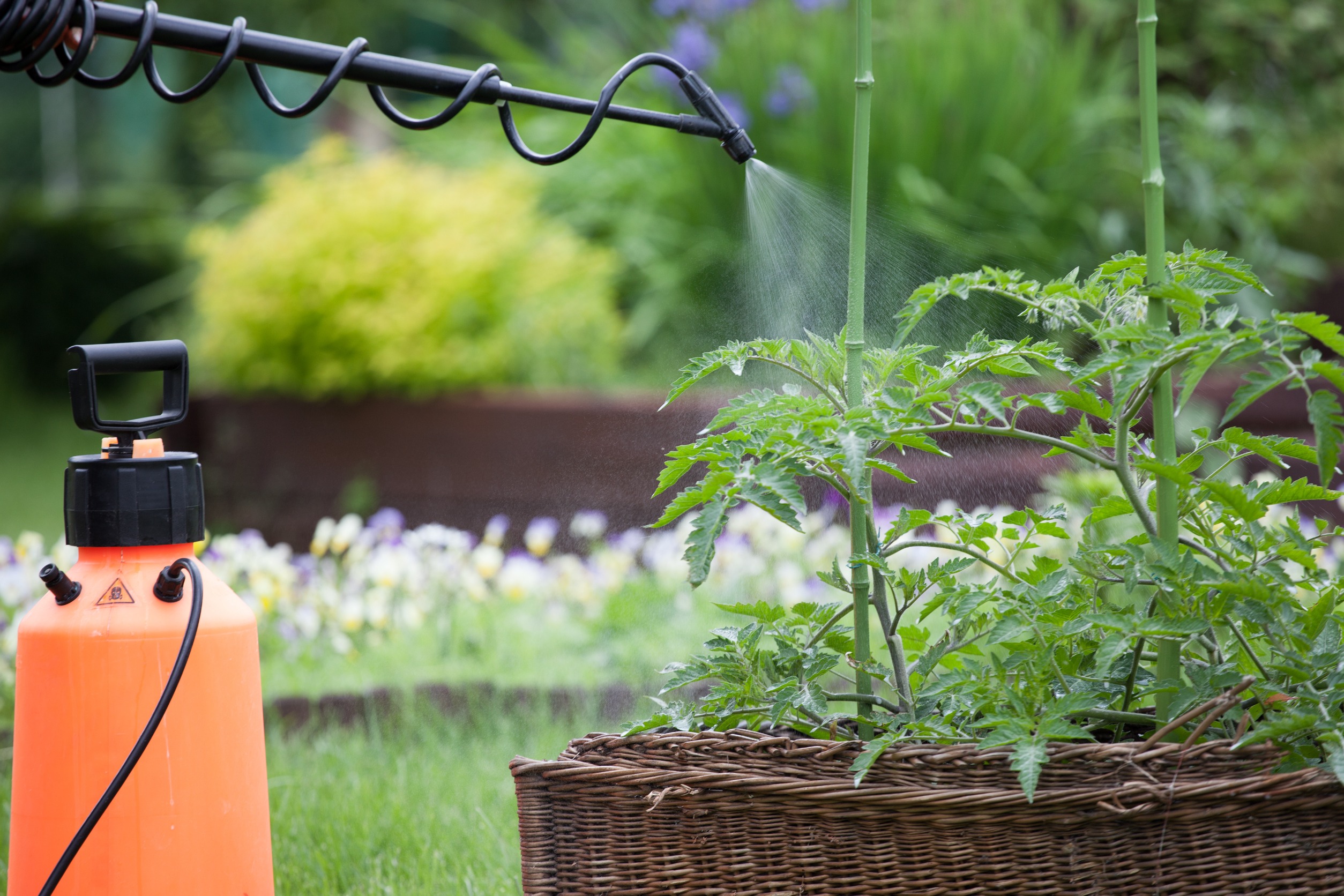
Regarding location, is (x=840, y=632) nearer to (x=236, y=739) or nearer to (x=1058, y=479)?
(x=236, y=739)

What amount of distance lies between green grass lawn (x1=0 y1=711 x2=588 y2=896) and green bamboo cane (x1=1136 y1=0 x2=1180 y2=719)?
91 centimetres

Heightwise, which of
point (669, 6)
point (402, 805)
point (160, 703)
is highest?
point (669, 6)

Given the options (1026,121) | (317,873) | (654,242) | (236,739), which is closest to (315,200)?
(654,242)

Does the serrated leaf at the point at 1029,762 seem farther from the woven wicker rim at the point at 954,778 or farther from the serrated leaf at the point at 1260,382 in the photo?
the serrated leaf at the point at 1260,382

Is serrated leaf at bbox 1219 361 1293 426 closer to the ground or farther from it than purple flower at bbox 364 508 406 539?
farther from it

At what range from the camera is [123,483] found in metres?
1.13

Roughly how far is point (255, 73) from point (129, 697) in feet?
1.93

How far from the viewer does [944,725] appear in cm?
109

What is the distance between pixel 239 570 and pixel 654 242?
2525mm

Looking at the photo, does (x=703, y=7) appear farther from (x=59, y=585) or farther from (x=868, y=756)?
(x=868, y=756)

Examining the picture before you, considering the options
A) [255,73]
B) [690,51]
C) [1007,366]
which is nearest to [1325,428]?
[1007,366]

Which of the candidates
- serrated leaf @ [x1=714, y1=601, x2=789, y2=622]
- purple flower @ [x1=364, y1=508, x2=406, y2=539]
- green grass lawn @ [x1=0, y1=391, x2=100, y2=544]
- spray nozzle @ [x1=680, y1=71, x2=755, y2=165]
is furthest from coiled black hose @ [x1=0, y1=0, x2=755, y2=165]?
green grass lawn @ [x1=0, y1=391, x2=100, y2=544]

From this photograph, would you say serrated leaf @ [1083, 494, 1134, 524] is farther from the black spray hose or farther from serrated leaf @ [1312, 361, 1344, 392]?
the black spray hose

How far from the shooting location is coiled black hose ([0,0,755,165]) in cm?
96
